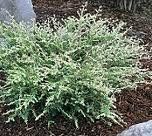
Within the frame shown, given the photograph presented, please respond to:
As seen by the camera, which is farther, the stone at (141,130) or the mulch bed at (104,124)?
the mulch bed at (104,124)

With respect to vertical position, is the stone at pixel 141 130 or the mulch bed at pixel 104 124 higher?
the mulch bed at pixel 104 124

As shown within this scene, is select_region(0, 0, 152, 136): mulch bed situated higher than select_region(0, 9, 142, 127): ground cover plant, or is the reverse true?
select_region(0, 9, 142, 127): ground cover plant

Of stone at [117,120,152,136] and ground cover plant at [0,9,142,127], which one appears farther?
ground cover plant at [0,9,142,127]

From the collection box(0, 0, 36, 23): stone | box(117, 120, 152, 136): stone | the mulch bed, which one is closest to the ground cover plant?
the mulch bed

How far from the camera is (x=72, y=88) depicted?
3416mm

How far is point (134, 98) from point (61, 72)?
0.75 metres

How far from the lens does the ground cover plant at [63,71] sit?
3.38 m

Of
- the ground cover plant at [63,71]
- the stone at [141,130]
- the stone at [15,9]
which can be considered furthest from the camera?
the stone at [15,9]

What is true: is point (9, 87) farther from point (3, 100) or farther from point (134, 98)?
point (134, 98)

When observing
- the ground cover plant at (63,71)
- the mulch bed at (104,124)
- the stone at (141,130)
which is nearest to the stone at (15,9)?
the ground cover plant at (63,71)

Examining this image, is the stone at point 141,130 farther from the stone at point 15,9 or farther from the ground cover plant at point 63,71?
the stone at point 15,9

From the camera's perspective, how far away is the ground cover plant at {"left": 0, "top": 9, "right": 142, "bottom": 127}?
338 cm

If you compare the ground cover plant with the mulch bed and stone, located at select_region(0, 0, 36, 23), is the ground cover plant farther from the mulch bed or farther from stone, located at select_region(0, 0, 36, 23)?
stone, located at select_region(0, 0, 36, 23)

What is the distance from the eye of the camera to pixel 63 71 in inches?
139
